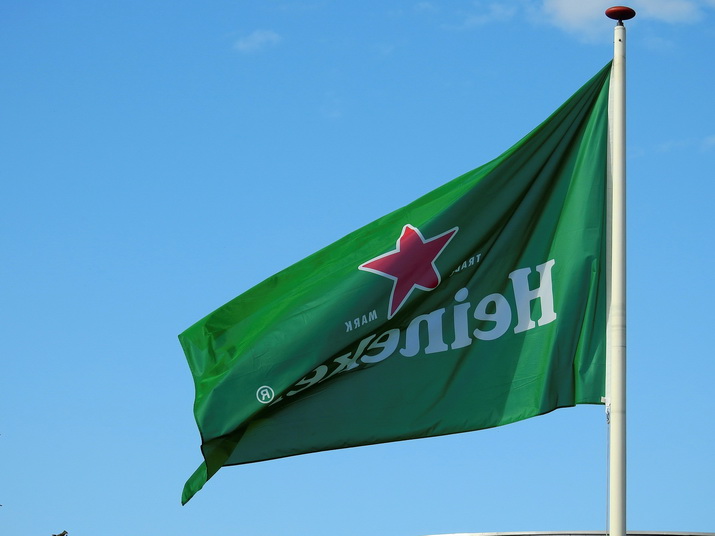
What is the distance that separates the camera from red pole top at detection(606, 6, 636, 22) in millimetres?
12828

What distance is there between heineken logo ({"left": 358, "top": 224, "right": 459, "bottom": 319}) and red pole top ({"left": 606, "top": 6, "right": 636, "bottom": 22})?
9.08ft

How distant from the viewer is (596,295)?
41.1 feet

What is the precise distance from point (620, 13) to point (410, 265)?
345 cm

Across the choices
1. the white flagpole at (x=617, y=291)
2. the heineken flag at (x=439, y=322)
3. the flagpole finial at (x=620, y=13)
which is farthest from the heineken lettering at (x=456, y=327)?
the flagpole finial at (x=620, y=13)

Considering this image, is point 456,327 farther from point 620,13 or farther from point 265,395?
point 620,13

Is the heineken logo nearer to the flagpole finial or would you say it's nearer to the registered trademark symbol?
the registered trademark symbol

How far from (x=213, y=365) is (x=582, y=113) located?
4870mm

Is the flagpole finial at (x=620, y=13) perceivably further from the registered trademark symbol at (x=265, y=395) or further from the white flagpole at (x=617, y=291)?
the registered trademark symbol at (x=265, y=395)

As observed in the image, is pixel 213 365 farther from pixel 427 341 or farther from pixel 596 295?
pixel 596 295

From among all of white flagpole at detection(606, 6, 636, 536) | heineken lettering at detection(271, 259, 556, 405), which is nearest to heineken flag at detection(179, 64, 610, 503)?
heineken lettering at detection(271, 259, 556, 405)

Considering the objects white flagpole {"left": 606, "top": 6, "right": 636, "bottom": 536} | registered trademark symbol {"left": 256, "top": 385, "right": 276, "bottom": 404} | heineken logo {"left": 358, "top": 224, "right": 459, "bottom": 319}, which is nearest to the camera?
white flagpole {"left": 606, "top": 6, "right": 636, "bottom": 536}

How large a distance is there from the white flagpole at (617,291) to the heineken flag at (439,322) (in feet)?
0.93

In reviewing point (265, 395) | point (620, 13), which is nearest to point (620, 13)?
point (620, 13)

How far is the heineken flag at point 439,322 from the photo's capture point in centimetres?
1280
